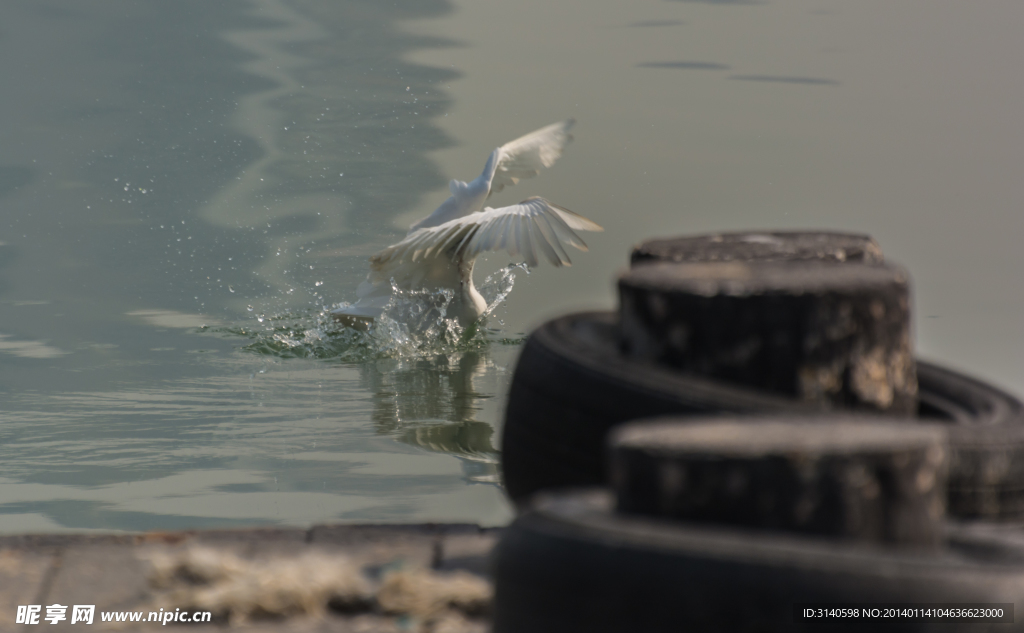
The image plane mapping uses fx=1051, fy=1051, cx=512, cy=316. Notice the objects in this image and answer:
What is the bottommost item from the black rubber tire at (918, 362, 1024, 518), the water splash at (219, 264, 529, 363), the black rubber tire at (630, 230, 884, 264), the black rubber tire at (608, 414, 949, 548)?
the water splash at (219, 264, 529, 363)

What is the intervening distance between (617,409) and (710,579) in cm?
98

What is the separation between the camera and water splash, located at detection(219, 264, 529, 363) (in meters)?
7.82

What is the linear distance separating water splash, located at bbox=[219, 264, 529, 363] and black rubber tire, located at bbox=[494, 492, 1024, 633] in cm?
609

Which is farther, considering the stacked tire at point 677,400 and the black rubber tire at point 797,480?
the stacked tire at point 677,400

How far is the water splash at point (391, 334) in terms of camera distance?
782cm

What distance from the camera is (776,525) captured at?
163 centimetres

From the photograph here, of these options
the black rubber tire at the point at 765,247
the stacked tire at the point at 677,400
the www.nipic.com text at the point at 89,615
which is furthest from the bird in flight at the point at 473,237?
the www.nipic.com text at the point at 89,615

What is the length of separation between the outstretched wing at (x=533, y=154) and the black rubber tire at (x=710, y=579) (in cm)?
570

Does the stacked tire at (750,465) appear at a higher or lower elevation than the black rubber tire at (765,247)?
lower

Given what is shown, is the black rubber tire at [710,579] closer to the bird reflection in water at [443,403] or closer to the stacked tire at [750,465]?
the stacked tire at [750,465]

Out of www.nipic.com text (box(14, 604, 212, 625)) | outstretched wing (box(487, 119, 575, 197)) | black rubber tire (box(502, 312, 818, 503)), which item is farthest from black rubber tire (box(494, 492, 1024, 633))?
outstretched wing (box(487, 119, 575, 197))

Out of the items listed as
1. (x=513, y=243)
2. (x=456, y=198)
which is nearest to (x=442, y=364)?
(x=456, y=198)

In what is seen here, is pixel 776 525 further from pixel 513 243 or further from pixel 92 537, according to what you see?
pixel 513 243

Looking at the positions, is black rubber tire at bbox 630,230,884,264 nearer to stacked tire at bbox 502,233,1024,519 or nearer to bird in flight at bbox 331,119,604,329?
stacked tire at bbox 502,233,1024,519
